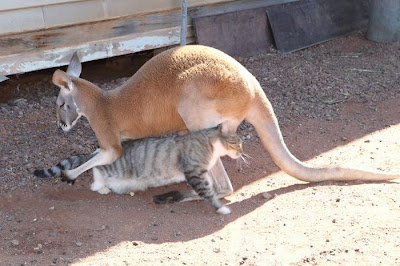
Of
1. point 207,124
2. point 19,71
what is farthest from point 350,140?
point 19,71

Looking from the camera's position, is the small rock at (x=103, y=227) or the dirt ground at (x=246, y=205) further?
the small rock at (x=103, y=227)

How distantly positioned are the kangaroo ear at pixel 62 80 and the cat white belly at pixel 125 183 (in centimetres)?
81

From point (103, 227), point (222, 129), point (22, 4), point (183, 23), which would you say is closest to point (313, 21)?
point (183, 23)

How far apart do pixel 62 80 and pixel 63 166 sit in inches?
33.3

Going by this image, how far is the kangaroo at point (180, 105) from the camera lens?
19.1 feet

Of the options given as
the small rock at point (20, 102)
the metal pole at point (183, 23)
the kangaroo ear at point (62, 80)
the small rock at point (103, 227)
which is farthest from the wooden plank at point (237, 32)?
the small rock at point (103, 227)

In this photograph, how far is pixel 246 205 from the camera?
590 centimetres

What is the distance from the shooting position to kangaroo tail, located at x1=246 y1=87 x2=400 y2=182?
6.03 m

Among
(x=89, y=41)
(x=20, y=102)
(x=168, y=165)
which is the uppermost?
(x=89, y=41)

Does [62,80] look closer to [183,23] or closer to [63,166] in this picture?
[63,166]

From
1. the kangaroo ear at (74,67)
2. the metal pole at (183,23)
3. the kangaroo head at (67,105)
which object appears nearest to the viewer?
the kangaroo head at (67,105)

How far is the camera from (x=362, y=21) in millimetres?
10922

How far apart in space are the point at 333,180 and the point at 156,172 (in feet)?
5.42

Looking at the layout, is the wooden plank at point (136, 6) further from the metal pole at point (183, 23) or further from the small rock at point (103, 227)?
the small rock at point (103, 227)
